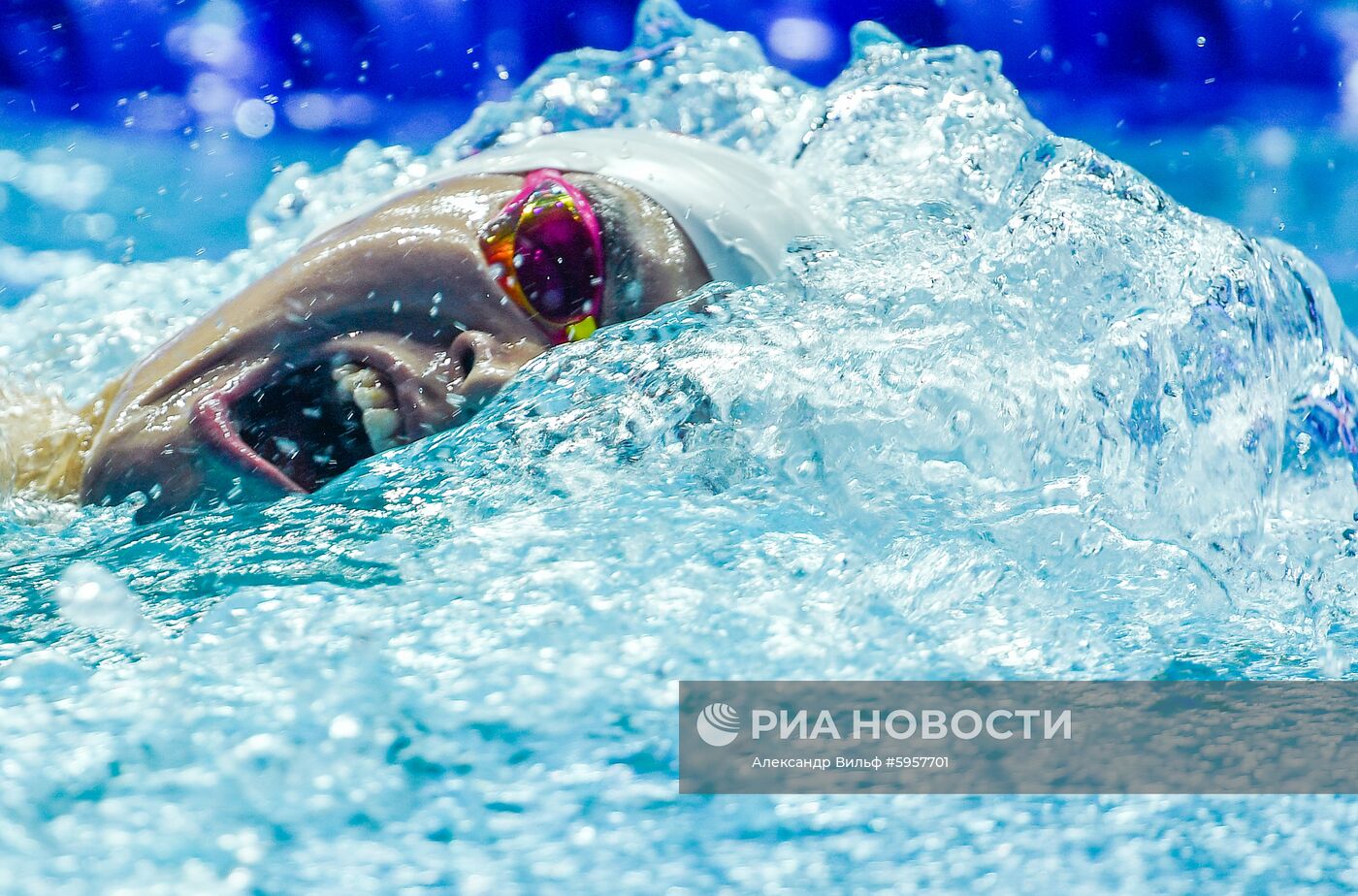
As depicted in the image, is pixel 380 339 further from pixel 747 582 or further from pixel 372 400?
pixel 747 582

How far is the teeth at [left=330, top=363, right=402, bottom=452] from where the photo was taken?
41.4 inches

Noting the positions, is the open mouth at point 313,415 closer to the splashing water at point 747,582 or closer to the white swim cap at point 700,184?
the splashing water at point 747,582

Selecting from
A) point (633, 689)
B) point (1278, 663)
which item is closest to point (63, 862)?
point (633, 689)

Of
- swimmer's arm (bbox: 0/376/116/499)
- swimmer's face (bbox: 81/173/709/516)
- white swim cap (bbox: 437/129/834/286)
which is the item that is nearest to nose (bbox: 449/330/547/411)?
swimmer's face (bbox: 81/173/709/516)

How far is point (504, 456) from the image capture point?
1004 millimetres

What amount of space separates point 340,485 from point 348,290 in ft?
0.62

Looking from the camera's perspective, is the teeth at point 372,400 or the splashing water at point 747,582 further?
the teeth at point 372,400

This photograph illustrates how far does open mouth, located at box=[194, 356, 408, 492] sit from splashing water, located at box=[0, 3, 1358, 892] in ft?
0.23

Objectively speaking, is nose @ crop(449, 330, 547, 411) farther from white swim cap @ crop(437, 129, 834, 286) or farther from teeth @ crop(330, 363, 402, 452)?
white swim cap @ crop(437, 129, 834, 286)

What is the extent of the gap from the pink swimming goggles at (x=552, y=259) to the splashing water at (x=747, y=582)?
44mm

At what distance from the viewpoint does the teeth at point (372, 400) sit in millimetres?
1053

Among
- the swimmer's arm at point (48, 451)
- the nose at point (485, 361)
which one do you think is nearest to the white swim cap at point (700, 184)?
the nose at point (485, 361)

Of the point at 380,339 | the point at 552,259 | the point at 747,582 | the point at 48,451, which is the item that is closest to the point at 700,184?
the point at 552,259

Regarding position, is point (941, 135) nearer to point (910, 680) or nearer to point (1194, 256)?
point (1194, 256)
